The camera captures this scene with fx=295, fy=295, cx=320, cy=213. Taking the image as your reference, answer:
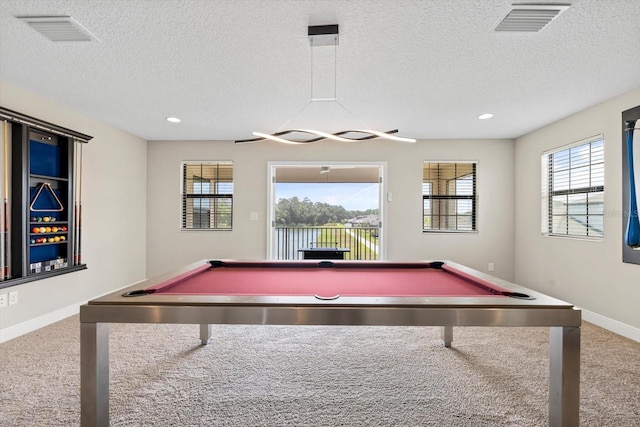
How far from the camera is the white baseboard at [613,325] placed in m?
2.71

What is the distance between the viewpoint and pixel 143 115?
347cm

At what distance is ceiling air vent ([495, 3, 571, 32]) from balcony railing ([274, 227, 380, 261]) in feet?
17.0

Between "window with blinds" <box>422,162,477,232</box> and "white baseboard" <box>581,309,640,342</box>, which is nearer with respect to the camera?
"white baseboard" <box>581,309,640,342</box>

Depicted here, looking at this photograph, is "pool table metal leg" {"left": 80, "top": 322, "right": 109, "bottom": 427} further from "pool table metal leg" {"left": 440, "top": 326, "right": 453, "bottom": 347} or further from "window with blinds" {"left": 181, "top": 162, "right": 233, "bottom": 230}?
"window with blinds" {"left": 181, "top": 162, "right": 233, "bottom": 230}

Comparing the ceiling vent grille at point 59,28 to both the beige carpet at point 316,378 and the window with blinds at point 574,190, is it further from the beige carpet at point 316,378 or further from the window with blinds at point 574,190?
the window with blinds at point 574,190

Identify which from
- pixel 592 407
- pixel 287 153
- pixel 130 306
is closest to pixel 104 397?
pixel 130 306

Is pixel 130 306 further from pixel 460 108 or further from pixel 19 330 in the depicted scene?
pixel 460 108

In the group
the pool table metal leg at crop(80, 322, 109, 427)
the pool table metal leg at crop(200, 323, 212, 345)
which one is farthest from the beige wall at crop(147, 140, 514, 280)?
the pool table metal leg at crop(80, 322, 109, 427)

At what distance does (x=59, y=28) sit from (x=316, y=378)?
109 inches

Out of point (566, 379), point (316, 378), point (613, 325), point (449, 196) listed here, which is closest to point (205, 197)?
point (316, 378)

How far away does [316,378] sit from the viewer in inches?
78.8

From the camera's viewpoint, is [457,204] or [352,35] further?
[457,204]

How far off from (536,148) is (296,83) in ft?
11.3

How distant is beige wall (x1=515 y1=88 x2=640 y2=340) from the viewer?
2836mm
